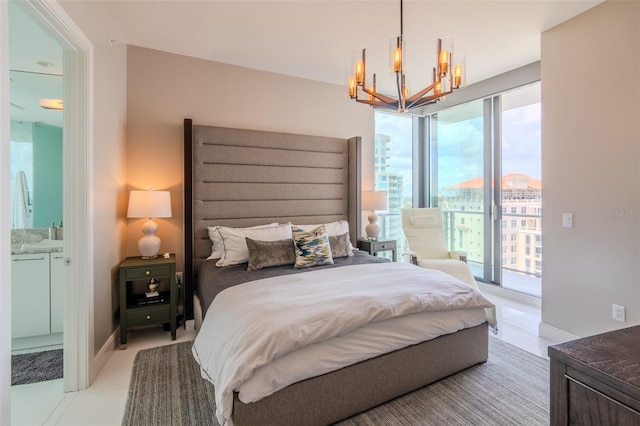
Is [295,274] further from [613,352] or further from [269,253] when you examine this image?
[613,352]

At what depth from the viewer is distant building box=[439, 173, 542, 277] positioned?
3801mm

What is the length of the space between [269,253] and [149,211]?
1.19m

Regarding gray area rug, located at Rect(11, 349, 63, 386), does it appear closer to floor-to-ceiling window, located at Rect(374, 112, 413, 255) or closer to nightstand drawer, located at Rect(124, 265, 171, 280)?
nightstand drawer, located at Rect(124, 265, 171, 280)

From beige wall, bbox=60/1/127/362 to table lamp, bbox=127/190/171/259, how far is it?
16 centimetres

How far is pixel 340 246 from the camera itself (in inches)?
126

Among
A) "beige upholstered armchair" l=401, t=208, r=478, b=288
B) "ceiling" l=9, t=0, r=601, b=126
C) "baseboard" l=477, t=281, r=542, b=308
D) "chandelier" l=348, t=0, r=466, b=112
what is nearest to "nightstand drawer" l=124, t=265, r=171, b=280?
"ceiling" l=9, t=0, r=601, b=126

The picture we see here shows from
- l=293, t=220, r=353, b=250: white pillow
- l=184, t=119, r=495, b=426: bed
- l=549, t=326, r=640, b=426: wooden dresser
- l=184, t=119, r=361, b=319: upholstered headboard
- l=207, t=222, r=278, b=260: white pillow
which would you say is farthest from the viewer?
l=293, t=220, r=353, b=250: white pillow

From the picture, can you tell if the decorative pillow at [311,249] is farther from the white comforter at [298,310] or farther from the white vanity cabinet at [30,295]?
the white vanity cabinet at [30,295]

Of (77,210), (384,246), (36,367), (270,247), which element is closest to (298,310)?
(270,247)

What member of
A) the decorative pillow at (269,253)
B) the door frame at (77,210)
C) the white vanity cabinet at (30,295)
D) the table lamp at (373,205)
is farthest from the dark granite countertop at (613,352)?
the white vanity cabinet at (30,295)

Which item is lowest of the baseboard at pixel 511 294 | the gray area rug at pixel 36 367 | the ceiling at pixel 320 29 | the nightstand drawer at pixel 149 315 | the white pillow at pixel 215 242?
the gray area rug at pixel 36 367

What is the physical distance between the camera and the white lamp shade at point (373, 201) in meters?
3.97

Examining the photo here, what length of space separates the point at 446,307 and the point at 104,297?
8.73ft

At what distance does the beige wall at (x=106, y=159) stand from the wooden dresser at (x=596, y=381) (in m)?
2.67
